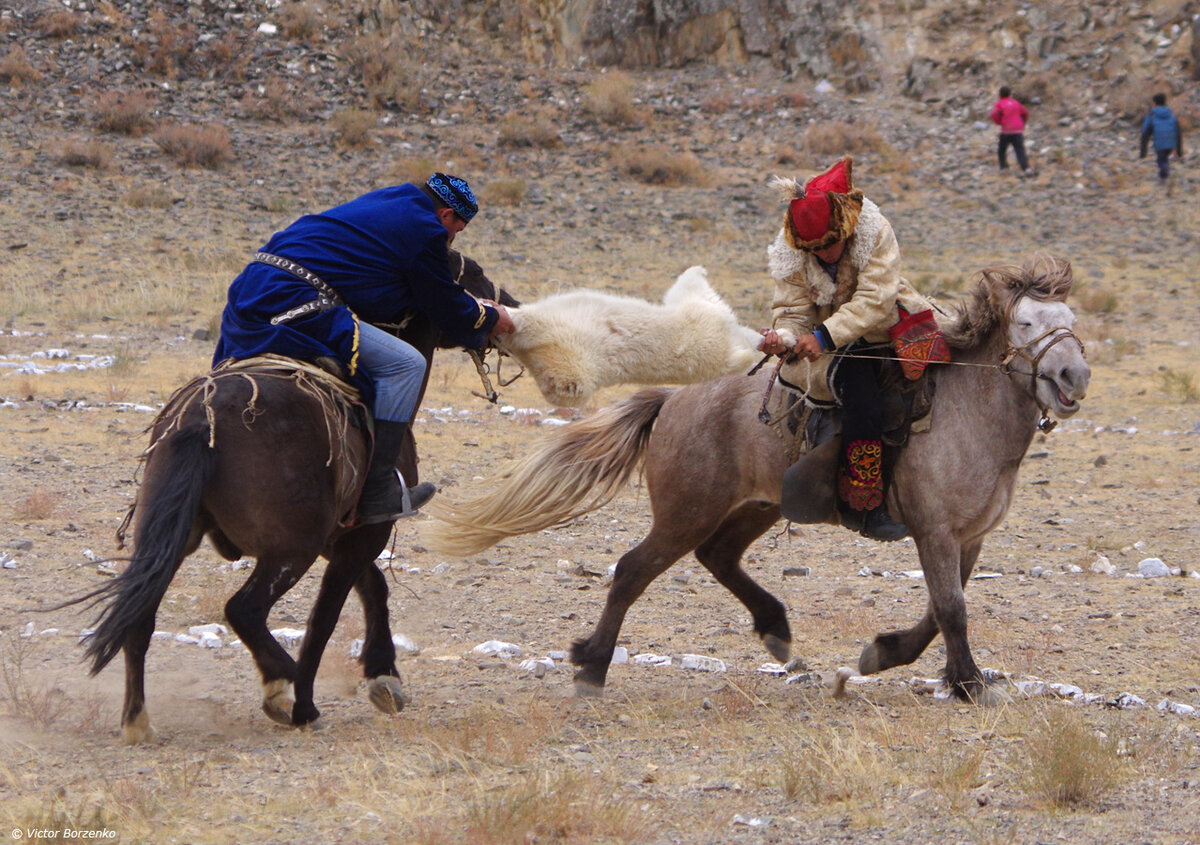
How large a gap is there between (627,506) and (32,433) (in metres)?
4.79

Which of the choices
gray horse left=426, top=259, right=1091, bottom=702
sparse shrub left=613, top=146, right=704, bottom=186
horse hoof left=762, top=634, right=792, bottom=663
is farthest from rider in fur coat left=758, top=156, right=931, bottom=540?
sparse shrub left=613, top=146, right=704, bottom=186

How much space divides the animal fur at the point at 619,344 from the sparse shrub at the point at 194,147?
19.1 metres

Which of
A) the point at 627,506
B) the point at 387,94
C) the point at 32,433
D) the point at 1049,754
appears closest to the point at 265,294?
the point at 1049,754

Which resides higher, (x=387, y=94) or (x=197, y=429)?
(x=387, y=94)

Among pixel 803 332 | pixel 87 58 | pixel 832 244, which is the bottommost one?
pixel 803 332

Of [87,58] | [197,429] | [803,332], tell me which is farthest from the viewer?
[87,58]

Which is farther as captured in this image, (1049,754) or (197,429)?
(197,429)

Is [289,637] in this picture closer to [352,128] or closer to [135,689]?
[135,689]

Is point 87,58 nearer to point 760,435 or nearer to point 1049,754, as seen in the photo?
point 760,435

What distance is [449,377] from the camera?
14.0 m

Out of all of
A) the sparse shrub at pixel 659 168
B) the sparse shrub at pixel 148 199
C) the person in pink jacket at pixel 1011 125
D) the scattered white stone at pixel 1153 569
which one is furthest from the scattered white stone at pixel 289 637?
the person in pink jacket at pixel 1011 125

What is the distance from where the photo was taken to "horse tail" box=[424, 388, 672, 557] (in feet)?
20.4

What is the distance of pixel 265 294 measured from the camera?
513 centimetres

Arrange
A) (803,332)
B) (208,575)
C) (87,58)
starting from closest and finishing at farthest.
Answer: (803,332) < (208,575) < (87,58)
